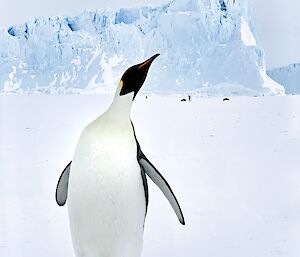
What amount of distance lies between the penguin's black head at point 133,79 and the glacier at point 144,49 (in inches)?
380

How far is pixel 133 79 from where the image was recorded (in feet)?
3.27

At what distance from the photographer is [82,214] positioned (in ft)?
3.41

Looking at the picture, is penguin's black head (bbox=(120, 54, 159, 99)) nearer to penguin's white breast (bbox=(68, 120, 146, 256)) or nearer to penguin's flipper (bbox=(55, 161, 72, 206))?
penguin's white breast (bbox=(68, 120, 146, 256))

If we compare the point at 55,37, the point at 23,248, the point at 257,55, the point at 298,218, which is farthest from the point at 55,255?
the point at 257,55

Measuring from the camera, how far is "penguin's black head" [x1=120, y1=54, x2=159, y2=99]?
0.99 meters

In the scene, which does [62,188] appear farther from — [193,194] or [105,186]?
[193,194]

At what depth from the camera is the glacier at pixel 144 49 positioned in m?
11.8

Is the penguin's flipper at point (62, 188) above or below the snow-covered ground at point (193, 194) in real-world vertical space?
above

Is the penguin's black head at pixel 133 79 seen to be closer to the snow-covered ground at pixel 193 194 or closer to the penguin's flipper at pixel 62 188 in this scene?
the penguin's flipper at pixel 62 188

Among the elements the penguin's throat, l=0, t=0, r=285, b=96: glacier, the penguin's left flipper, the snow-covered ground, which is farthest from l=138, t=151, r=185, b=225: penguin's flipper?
l=0, t=0, r=285, b=96: glacier

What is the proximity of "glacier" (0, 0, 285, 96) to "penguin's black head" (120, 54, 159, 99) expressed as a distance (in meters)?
9.66

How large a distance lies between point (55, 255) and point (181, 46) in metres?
13.4

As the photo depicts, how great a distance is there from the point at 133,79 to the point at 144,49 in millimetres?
12259

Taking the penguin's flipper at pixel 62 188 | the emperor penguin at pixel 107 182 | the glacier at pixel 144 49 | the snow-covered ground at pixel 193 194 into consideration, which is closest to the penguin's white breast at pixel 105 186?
the emperor penguin at pixel 107 182
